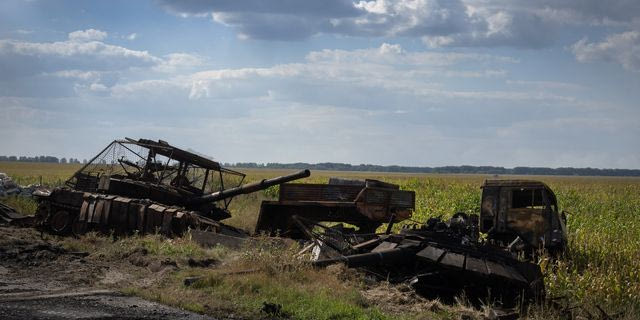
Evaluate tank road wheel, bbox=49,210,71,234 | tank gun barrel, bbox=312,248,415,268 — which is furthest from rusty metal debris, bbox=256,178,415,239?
tank gun barrel, bbox=312,248,415,268

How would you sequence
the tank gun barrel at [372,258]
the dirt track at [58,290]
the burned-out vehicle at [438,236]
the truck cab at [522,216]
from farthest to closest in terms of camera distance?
the truck cab at [522,216] → the tank gun barrel at [372,258] → the burned-out vehicle at [438,236] → the dirt track at [58,290]

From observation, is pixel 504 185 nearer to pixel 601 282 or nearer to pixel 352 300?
pixel 601 282

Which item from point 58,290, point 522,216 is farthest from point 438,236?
point 58,290

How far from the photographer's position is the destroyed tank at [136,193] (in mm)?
18953

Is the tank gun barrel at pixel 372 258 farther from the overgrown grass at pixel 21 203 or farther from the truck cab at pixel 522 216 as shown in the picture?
the overgrown grass at pixel 21 203

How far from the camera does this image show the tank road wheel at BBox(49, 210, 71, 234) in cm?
2017

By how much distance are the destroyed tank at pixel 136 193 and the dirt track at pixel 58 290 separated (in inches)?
97.9

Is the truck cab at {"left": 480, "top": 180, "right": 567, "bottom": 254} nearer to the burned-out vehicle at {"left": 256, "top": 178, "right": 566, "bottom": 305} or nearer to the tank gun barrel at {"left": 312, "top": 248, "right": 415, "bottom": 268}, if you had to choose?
the burned-out vehicle at {"left": 256, "top": 178, "right": 566, "bottom": 305}

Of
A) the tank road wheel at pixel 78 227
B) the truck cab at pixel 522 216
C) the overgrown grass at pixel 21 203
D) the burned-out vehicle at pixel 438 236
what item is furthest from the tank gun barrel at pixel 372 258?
the overgrown grass at pixel 21 203

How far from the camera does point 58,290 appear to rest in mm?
11688

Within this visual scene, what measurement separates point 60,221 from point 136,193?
2260 millimetres

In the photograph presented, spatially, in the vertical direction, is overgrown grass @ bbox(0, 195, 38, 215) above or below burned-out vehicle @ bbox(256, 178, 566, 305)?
below

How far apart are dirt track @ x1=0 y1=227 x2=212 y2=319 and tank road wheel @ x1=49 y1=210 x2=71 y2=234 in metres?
3.15

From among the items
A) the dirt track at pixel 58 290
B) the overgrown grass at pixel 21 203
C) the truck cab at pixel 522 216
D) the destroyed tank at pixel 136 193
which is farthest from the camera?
the overgrown grass at pixel 21 203
